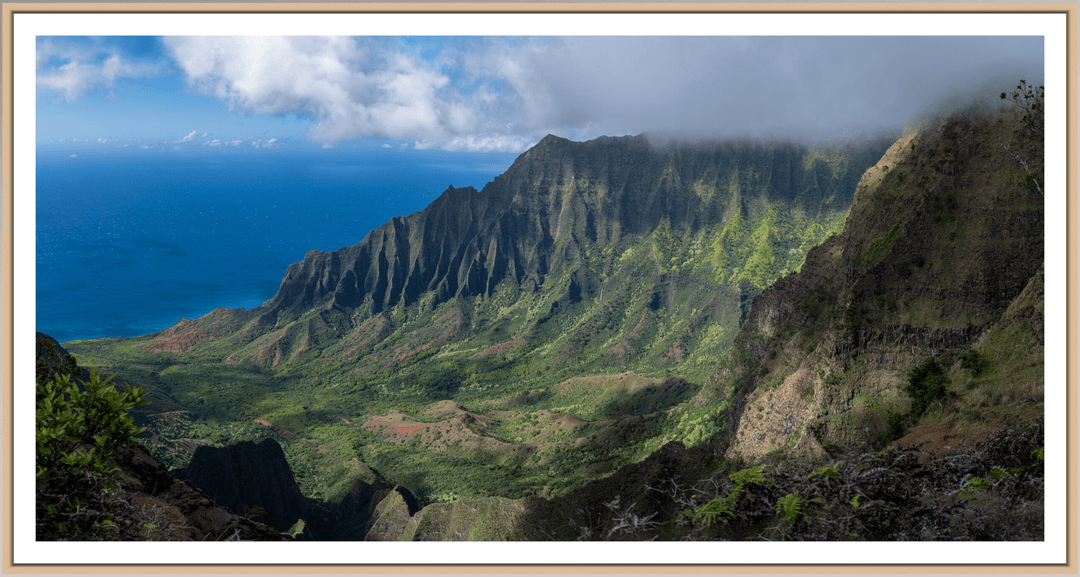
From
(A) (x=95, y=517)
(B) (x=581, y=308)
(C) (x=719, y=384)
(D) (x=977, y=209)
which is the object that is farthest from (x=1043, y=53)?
(B) (x=581, y=308)

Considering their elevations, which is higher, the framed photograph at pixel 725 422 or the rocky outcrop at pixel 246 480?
the framed photograph at pixel 725 422

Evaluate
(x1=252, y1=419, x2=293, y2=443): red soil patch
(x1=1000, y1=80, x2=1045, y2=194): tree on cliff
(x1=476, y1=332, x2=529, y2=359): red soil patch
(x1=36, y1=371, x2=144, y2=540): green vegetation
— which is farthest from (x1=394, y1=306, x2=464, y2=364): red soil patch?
(x1=36, y1=371, x2=144, y2=540): green vegetation

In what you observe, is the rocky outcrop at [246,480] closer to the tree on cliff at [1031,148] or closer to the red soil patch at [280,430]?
the red soil patch at [280,430]

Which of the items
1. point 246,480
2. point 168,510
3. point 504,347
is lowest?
point 246,480

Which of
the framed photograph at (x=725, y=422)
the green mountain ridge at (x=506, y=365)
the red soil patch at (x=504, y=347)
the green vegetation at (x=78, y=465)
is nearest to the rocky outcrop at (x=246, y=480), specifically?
the framed photograph at (x=725, y=422)

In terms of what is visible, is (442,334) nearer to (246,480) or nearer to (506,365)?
(506,365)

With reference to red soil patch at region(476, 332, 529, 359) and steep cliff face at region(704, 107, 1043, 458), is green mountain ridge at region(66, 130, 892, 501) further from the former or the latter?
steep cliff face at region(704, 107, 1043, 458)

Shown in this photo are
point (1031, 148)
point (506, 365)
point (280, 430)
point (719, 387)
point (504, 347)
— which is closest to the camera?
point (1031, 148)

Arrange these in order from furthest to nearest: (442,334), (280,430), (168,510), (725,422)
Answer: (442,334)
(280,430)
(725,422)
(168,510)

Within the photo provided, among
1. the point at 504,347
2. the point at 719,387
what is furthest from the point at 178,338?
the point at 719,387
